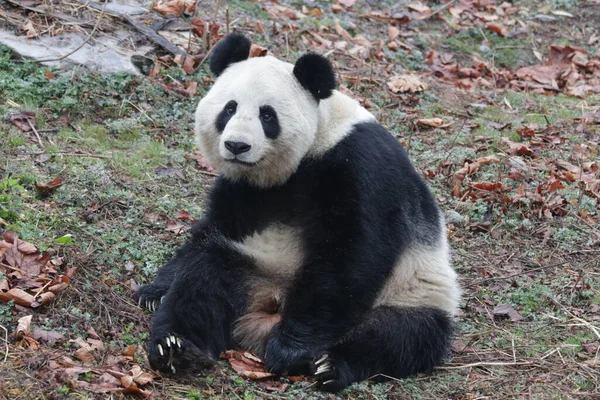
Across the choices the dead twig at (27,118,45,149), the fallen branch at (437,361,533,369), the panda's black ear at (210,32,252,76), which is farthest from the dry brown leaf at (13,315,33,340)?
the dead twig at (27,118,45,149)

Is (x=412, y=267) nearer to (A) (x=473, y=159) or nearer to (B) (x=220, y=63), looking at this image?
(B) (x=220, y=63)

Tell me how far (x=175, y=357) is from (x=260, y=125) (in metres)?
1.45

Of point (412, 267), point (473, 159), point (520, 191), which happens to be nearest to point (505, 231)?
point (520, 191)

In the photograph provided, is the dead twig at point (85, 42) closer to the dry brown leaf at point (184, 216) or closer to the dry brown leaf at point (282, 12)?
the dry brown leaf at point (184, 216)

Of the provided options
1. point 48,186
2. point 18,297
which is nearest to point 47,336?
point 18,297

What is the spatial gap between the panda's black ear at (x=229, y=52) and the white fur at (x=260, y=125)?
83 mm

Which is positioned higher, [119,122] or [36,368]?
[36,368]

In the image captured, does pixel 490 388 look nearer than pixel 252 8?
Yes

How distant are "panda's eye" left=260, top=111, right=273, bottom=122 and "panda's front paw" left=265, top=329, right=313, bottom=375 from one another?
1310mm

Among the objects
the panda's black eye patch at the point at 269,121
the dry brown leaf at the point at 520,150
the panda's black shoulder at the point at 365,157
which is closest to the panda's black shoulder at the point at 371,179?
the panda's black shoulder at the point at 365,157

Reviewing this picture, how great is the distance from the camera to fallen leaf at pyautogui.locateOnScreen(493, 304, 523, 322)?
565 cm

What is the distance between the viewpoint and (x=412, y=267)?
5176mm

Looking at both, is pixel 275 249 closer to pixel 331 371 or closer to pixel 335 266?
pixel 335 266

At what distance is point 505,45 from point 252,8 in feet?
11.8
